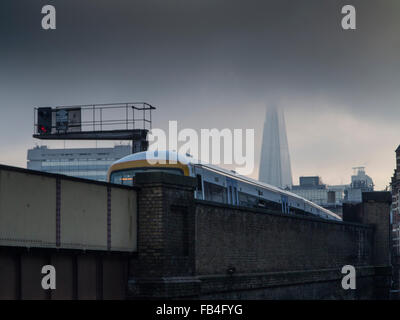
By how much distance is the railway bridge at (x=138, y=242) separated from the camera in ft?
53.2

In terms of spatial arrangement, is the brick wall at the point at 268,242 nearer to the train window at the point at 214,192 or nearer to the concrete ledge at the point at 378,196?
the concrete ledge at the point at 378,196

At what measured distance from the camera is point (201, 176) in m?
27.1

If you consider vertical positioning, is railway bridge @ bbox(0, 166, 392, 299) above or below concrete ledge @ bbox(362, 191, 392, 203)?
below

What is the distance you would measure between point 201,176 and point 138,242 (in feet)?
25.0

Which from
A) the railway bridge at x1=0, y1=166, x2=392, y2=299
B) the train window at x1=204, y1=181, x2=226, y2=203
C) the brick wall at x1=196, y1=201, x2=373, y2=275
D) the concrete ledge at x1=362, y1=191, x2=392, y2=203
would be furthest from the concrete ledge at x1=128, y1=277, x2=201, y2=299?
the concrete ledge at x1=362, y1=191, x2=392, y2=203

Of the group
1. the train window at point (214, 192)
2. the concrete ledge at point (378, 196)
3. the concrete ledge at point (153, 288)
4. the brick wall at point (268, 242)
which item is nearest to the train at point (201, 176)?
the train window at point (214, 192)

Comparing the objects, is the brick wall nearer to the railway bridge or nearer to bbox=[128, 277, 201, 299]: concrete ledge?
the railway bridge

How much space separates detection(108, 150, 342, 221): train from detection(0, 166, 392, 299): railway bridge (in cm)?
219

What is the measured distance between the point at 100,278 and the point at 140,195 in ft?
8.37

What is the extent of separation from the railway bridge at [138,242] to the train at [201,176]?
219 centimetres

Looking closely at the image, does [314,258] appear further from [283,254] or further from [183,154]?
[183,154]

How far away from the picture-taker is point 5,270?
15805 mm

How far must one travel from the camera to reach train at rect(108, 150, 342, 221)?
86.8 feet
